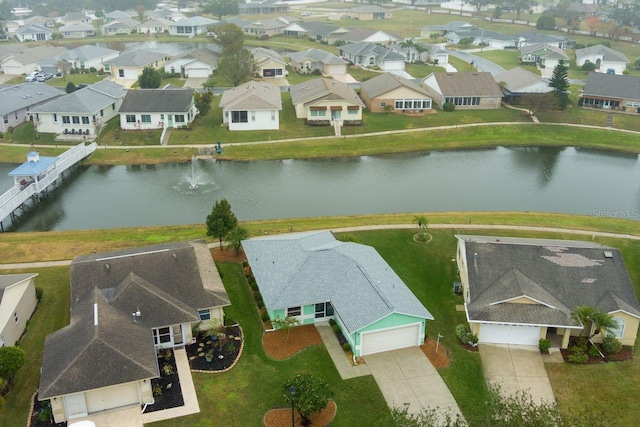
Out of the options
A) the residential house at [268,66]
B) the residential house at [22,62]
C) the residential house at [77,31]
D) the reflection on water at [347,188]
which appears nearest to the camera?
the reflection on water at [347,188]

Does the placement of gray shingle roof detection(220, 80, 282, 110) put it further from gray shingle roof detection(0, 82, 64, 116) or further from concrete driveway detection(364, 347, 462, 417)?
concrete driveway detection(364, 347, 462, 417)

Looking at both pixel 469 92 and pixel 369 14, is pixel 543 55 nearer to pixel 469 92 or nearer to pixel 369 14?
pixel 469 92

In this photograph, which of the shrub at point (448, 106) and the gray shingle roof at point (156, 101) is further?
the shrub at point (448, 106)

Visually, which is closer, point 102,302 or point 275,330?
point 102,302

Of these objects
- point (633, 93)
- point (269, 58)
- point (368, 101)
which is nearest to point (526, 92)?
point (633, 93)

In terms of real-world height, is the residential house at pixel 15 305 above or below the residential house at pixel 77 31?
below

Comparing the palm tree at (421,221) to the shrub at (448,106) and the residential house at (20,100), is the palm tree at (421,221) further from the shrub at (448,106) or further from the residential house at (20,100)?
the residential house at (20,100)

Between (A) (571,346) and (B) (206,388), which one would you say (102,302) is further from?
(A) (571,346)

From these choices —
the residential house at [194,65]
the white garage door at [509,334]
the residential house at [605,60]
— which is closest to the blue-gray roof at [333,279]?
the white garage door at [509,334]
